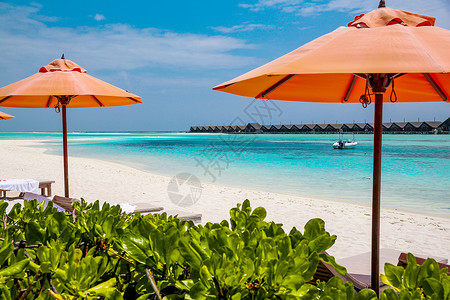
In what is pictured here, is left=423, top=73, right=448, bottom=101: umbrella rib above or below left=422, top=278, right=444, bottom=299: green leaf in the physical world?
above

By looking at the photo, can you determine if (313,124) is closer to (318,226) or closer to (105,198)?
(105,198)

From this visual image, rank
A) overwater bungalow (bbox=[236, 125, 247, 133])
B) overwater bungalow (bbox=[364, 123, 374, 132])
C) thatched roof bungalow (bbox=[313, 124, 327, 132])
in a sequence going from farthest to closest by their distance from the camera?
1. overwater bungalow (bbox=[236, 125, 247, 133])
2. thatched roof bungalow (bbox=[313, 124, 327, 132])
3. overwater bungalow (bbox=[364, 123, 374, 132])

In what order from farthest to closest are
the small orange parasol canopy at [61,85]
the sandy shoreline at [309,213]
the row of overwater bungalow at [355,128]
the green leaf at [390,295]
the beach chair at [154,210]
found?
the row of overwater bungalow at [355,128] < the sandy shoreline at [309,213] < the beach chair at [154,210] < the small orange parasol canopy at [61,85] < the green leaf at [390,295]

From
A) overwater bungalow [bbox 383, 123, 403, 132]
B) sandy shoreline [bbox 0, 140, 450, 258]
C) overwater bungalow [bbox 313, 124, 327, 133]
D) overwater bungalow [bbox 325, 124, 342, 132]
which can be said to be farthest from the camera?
overwater bungalow [bbox 313, 124, 327, 133]

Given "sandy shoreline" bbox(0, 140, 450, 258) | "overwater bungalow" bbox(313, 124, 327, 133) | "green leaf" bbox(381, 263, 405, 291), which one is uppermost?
"overwater bungalow" bbox(313, 124, 327, 133)

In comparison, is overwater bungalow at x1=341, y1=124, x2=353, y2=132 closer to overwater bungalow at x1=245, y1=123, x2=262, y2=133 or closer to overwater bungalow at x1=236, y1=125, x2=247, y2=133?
overwater bungalow at x1=245, y1=123, x2=262, y2=133

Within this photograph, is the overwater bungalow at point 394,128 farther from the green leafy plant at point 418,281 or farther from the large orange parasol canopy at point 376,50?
the green leafy plant at point 418,281

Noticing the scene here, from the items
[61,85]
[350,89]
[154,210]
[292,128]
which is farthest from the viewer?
[292,128]

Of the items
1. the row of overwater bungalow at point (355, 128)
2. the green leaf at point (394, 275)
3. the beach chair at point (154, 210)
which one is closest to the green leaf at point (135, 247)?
the green leaf at point (394, 275)

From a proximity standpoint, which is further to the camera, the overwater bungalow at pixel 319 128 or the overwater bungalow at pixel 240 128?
the overwater bungalow at pixel 240 128

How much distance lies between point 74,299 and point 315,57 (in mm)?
1568

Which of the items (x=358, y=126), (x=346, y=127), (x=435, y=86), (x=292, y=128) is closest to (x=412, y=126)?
(x=358, y=126)

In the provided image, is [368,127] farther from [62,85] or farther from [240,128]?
[62,85]

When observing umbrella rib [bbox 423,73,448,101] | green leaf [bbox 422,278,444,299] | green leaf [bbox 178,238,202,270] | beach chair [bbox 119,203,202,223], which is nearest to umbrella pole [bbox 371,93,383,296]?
umbrella rib [bbox 423,73,448,101]
